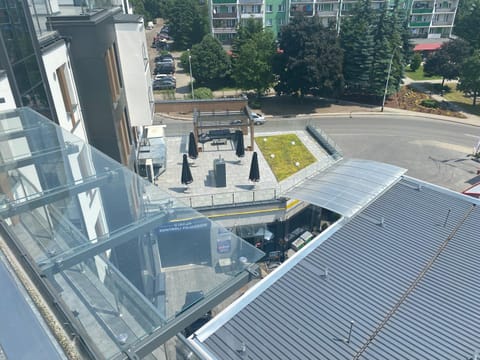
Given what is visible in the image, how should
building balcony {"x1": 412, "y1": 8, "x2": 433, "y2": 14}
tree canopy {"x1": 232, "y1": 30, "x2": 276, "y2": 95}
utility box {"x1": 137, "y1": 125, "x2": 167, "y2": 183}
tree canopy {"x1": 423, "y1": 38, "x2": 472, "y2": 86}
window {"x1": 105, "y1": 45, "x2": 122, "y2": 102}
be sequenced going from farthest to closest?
building balcony {"x1": 412, "y1": 8, "x2": 433, "y2": 14} → tree canopy {"x1": 423, "y1": 38, "x2": 472, "y2": 86} → tree canopy {"x1": 232, "y1": 30, "x2": 276, "y2": 95} → utility box {"x1": 137, "y1": 125, "x2": 167, "y2": 183} → window {"x1": 105, "y1": 45, "x2": 122, "y2": 102}

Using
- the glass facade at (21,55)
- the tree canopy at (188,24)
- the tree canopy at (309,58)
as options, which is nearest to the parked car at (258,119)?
the tree canopy at (309,58)

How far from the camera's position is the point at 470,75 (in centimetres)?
4194

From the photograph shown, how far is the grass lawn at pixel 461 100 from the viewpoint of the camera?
43.3 meters

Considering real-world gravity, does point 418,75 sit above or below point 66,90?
below

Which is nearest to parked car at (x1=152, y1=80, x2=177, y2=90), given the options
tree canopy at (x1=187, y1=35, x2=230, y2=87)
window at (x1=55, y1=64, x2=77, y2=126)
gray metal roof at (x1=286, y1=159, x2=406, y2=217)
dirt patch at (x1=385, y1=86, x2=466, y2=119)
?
tree canopy at (x1=187, y1=35, x2=230, y2=87)

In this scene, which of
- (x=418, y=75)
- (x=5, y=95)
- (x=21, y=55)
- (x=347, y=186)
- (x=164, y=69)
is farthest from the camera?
(x=164, y=69)

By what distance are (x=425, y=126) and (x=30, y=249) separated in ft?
135

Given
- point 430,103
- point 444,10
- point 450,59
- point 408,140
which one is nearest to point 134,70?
point 408,140

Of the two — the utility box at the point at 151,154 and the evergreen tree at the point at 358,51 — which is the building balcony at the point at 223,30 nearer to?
the evergreen tree at the point at 358,51

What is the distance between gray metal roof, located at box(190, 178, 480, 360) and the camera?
1000 centimetres

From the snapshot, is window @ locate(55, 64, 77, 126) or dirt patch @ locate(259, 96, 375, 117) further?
dirt patch @ locate(259, 96, 375, 117)

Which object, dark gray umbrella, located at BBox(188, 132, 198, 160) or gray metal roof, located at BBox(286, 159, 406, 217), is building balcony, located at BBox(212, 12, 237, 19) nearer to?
dark gray umbrella, located at BBox(188, 132, 198, 160)

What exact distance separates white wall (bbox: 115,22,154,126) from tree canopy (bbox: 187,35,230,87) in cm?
3136

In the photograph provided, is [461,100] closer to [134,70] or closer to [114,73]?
[134,70]
